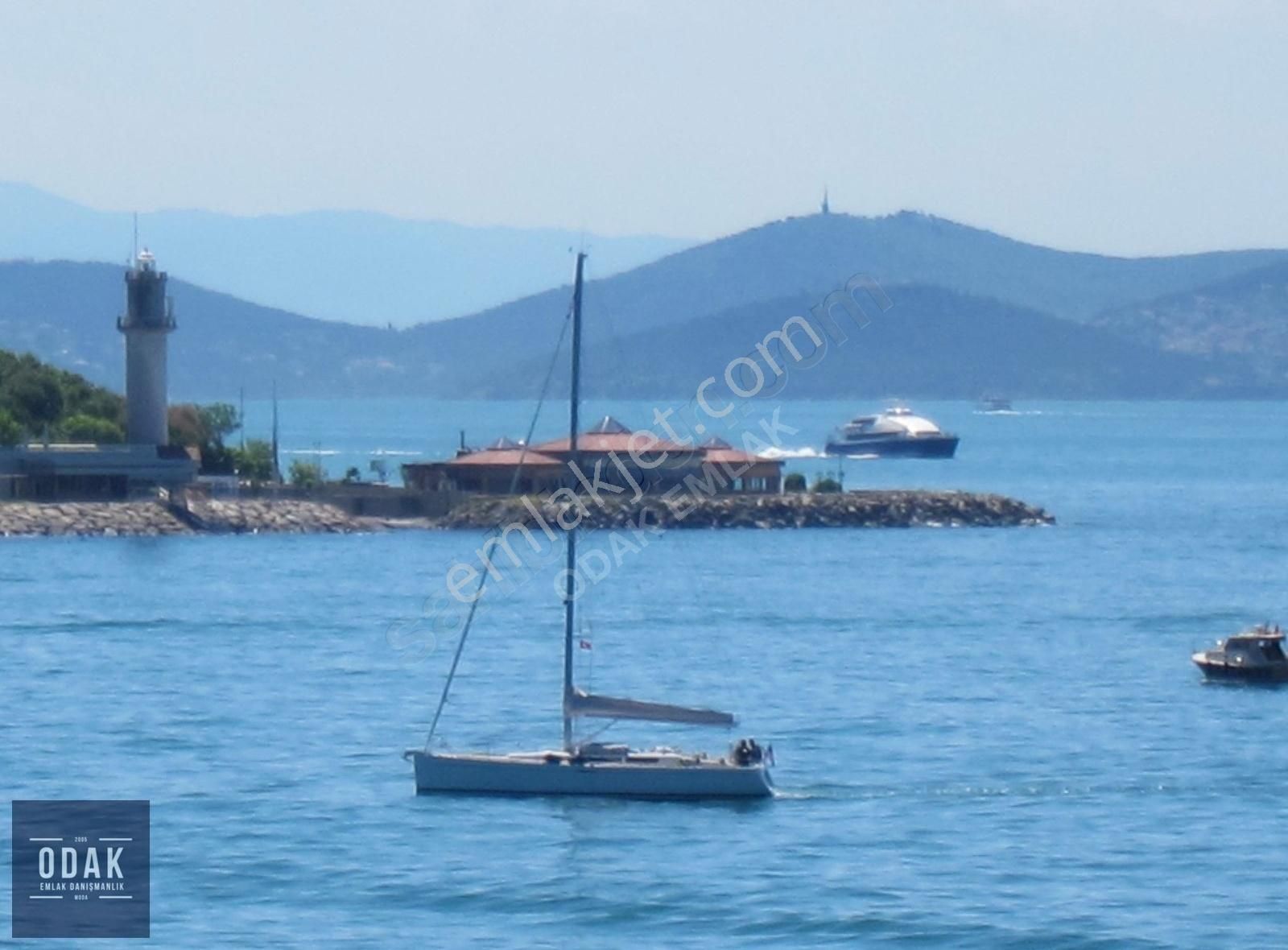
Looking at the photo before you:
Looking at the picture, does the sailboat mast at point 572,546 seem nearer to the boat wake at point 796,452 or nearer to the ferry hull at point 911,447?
the boat wake at point 796,452

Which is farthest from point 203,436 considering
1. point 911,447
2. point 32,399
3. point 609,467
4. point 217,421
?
point 911,447

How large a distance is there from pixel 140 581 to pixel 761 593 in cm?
1122

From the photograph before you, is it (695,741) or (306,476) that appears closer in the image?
(695,741)

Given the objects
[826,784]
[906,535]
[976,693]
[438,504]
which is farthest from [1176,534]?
[826,784]

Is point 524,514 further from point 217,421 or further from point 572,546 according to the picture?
point 572,546

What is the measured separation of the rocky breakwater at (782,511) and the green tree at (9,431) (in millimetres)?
11364

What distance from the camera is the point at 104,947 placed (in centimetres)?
1806

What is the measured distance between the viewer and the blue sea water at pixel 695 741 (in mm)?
19406

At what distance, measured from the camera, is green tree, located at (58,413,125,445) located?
6400 cm

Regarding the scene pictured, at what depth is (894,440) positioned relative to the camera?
122188 mm

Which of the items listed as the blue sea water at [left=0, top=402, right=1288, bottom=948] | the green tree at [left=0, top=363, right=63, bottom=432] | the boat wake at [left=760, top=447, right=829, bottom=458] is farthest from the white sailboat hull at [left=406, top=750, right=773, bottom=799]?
the boat wake at [left=760, top=447, right=829, bottom=458]

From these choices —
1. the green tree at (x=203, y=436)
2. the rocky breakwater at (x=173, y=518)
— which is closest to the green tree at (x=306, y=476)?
the green tree at (x=203, y=436)

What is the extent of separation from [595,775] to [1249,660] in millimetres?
12920

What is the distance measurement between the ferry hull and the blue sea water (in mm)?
66957
